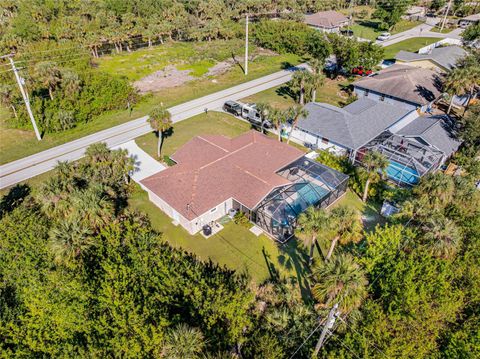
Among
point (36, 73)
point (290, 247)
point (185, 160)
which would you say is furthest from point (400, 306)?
point (36, 73)

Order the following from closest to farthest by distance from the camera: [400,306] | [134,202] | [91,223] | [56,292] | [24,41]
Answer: [400,306] → [56,292] → [91,223] → [134,202] → [24,41]

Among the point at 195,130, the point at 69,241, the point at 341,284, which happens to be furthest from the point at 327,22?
the point at 69,241

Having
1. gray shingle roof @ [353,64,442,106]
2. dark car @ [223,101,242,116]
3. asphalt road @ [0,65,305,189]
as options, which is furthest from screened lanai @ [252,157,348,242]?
gray shingle roof @ [353,64,442,106]

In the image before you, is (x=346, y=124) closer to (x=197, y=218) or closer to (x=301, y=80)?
(x=301, y=80)

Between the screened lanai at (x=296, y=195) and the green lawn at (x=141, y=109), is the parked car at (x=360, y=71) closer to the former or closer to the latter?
the green lawn at (x=141, y=109)

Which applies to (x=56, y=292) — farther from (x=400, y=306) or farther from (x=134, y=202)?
(x=400, y=306)

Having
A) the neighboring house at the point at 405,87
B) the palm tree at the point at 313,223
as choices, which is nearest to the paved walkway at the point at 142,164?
the palm tree at the point at 313,223

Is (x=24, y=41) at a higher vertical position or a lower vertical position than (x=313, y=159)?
higher
